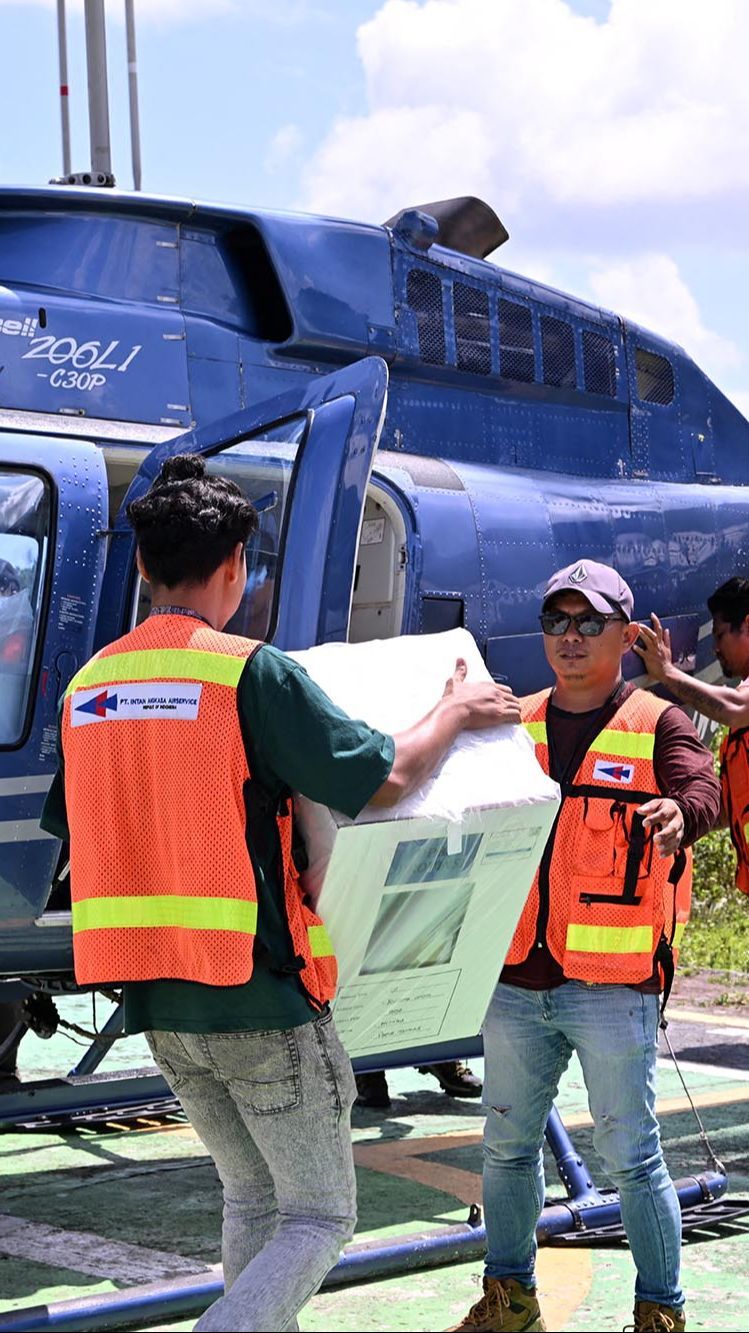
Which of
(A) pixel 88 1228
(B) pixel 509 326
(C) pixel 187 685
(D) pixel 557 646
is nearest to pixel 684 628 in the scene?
(B) pixel 509 326

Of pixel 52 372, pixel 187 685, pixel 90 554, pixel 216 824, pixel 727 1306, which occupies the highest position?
pixel 52 372

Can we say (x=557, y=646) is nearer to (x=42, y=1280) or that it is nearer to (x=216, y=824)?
(x=216, y=824)

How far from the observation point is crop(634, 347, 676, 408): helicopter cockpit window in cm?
762

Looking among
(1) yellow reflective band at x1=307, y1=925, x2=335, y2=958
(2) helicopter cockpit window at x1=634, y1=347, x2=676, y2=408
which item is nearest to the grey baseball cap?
(1) yellow reflective band at x1=307, y1=925, x2=335, y2=958

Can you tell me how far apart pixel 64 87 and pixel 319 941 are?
7.11m

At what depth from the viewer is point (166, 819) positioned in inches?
123

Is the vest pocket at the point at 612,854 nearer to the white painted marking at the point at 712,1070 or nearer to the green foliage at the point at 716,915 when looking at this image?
the white painted marking at the point at 712,1070

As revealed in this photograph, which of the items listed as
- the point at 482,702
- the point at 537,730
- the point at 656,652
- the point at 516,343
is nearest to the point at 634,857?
the point at 537,730

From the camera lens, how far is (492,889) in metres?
3.79

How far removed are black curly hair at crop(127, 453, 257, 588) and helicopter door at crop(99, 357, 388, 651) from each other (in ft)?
4.93

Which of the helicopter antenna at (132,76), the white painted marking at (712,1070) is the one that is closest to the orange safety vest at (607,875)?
the white painted marking at (712,1070)

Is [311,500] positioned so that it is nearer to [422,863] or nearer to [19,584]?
[19,584]

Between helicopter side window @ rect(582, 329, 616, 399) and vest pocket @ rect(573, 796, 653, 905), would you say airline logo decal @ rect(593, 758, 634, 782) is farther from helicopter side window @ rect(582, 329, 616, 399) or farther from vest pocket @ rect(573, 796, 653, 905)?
helicopter side window @ rect(582, 329, 616, 399)

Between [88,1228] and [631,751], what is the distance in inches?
109
